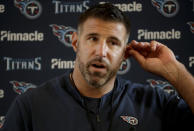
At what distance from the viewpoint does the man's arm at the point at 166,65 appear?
1159 millimetres

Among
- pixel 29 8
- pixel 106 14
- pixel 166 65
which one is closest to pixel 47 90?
pixel 106 14

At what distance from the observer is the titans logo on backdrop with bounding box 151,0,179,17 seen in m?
2.20

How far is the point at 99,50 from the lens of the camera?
1.10m

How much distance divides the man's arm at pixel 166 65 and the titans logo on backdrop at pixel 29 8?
49.3 inches

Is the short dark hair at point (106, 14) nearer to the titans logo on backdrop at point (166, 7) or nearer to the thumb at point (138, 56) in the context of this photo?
the thumb at point (138, 56)

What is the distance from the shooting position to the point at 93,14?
117 cm

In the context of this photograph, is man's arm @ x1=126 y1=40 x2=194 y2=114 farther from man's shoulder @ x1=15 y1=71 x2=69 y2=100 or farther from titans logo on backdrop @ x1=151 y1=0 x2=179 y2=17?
titans logo on backdrop @ x1=151 y1=0 x2=179 y2=17

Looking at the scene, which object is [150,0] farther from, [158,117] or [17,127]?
[17,127]

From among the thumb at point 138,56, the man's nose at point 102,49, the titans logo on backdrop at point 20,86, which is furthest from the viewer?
the titans logo on backdrop at point 20,86

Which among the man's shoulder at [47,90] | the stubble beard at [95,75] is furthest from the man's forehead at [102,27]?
the man's shoulder at [47,90]

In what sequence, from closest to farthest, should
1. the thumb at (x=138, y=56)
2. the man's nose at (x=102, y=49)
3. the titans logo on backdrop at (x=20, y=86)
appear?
the man's nose at (x=102, y=49)
the thumb at (x=138, y=56)
the titans logo on backdrop at (x=20, y=86)

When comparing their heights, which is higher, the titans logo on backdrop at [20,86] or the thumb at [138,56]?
the thumb at [138,56]

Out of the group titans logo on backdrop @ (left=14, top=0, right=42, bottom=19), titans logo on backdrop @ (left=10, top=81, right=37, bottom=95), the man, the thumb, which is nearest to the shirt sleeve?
the man

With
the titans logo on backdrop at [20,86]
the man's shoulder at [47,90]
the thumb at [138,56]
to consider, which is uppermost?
the thumb at [138,56]
